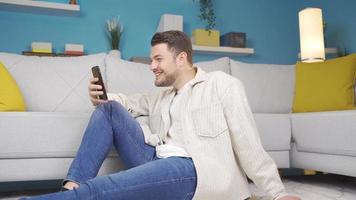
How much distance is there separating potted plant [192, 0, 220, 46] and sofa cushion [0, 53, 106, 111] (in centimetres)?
148

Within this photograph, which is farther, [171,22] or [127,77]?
[171,22]

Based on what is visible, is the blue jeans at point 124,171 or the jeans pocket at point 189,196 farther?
the jeans pocket at point 189,196

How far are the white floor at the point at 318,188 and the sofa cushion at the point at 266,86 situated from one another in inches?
22.5

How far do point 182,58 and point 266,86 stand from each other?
1.46m

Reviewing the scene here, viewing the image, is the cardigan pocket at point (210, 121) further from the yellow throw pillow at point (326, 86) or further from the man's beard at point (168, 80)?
the yellow throw pillow at point (326, 86)

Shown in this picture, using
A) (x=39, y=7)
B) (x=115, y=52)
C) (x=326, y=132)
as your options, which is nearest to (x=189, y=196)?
(x=326, y=132)

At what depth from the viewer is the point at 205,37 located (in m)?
3.48

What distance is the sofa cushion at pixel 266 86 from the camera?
107 inches

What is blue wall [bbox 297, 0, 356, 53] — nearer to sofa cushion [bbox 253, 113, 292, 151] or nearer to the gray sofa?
the gray sofa

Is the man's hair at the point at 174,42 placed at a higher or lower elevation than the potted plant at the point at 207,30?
lower

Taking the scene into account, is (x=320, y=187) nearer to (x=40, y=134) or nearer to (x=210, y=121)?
(x=210, y=121)

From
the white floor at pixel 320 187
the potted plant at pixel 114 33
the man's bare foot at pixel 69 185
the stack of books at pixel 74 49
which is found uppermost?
the potted plant at pixel 114 33

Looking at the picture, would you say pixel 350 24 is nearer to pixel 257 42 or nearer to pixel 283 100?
pixel 257 42

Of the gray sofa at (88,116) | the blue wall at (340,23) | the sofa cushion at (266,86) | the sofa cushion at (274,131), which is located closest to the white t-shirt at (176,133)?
the gray sofa at (88,116)
